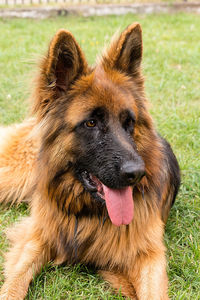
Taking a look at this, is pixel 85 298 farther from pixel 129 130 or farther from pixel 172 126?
pixel 172 126

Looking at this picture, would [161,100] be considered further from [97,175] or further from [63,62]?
[97,175]

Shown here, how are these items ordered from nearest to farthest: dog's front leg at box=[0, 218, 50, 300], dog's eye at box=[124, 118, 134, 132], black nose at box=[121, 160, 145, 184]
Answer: black nose at box=[121, 160, 145, 184] → dog's front leg at box=[0, 218, 50, 300] → dog's eye at box=[124, 118, 134, 132]

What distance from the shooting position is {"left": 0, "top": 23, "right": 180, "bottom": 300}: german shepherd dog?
9.85 ft

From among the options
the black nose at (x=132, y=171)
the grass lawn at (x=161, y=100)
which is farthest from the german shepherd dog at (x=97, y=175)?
the grass lawn at (x=161, y=100)

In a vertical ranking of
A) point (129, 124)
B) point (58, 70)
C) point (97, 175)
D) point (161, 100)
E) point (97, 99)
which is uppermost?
point (58, 70)

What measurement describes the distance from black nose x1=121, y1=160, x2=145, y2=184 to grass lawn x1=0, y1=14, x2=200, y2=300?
922 millimetres

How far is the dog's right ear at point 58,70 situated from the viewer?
2973 mm

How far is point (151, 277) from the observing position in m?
3.03

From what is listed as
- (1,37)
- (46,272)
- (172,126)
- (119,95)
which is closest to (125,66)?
(119,95)

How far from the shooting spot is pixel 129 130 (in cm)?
319

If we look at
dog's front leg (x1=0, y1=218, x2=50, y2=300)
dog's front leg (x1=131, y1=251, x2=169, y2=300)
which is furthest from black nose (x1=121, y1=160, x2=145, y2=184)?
dog's front leg (x1=0, y1=218, x2=50, y2=300)

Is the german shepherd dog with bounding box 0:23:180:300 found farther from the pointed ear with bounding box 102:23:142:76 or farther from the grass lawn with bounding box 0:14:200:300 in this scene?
the grass lawn with bounding box 0:14:200:300

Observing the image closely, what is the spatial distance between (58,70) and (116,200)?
45.1 inches

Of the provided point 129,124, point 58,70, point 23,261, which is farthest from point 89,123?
point 23,261
